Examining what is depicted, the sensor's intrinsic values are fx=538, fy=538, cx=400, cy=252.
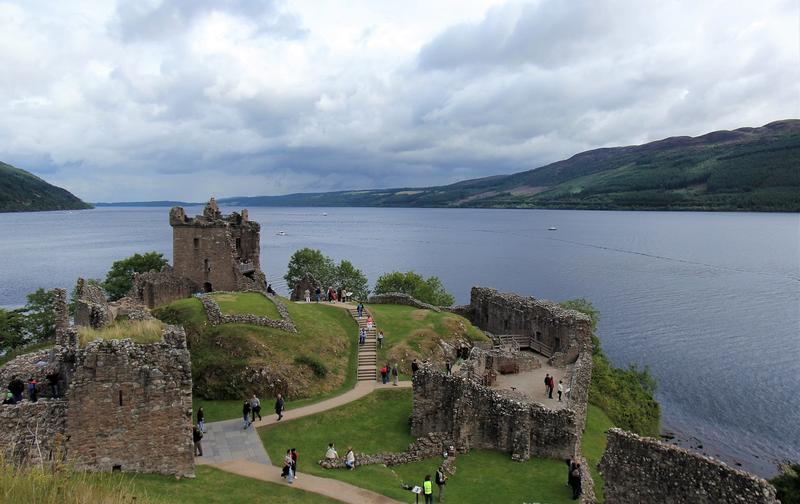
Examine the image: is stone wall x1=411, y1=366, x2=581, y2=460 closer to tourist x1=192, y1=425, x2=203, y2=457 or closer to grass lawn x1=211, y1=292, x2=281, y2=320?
tourist x1=192, y1=425, x2=203, y2=457

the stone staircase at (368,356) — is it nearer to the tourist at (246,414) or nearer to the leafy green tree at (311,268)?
the tourist at (246,414)

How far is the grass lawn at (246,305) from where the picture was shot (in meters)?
35.3

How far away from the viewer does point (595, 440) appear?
3291 centimetres

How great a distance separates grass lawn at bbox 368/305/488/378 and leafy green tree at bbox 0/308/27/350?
43.1 m

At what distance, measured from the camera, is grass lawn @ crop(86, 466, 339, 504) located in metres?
17.7

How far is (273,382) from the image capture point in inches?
1212

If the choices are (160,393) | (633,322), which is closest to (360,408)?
(160,393)


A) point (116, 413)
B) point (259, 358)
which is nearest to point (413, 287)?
point (259, 358)

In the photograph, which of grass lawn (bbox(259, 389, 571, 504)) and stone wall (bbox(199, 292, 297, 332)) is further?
stone wall (bbox(199, 292, 297, 332))

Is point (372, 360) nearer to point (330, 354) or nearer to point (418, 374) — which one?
point (330, 354)

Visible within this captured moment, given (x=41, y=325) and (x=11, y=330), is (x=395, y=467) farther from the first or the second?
(x=41, y=325)

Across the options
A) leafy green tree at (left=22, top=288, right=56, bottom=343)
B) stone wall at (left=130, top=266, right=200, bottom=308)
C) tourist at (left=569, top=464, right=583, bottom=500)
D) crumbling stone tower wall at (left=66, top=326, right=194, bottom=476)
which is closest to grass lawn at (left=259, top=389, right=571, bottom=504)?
tourist at (left=569, top=464, right=583, bottom=500)

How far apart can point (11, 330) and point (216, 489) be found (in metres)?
55.0

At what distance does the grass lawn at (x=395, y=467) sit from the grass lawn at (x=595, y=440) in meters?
2.00
